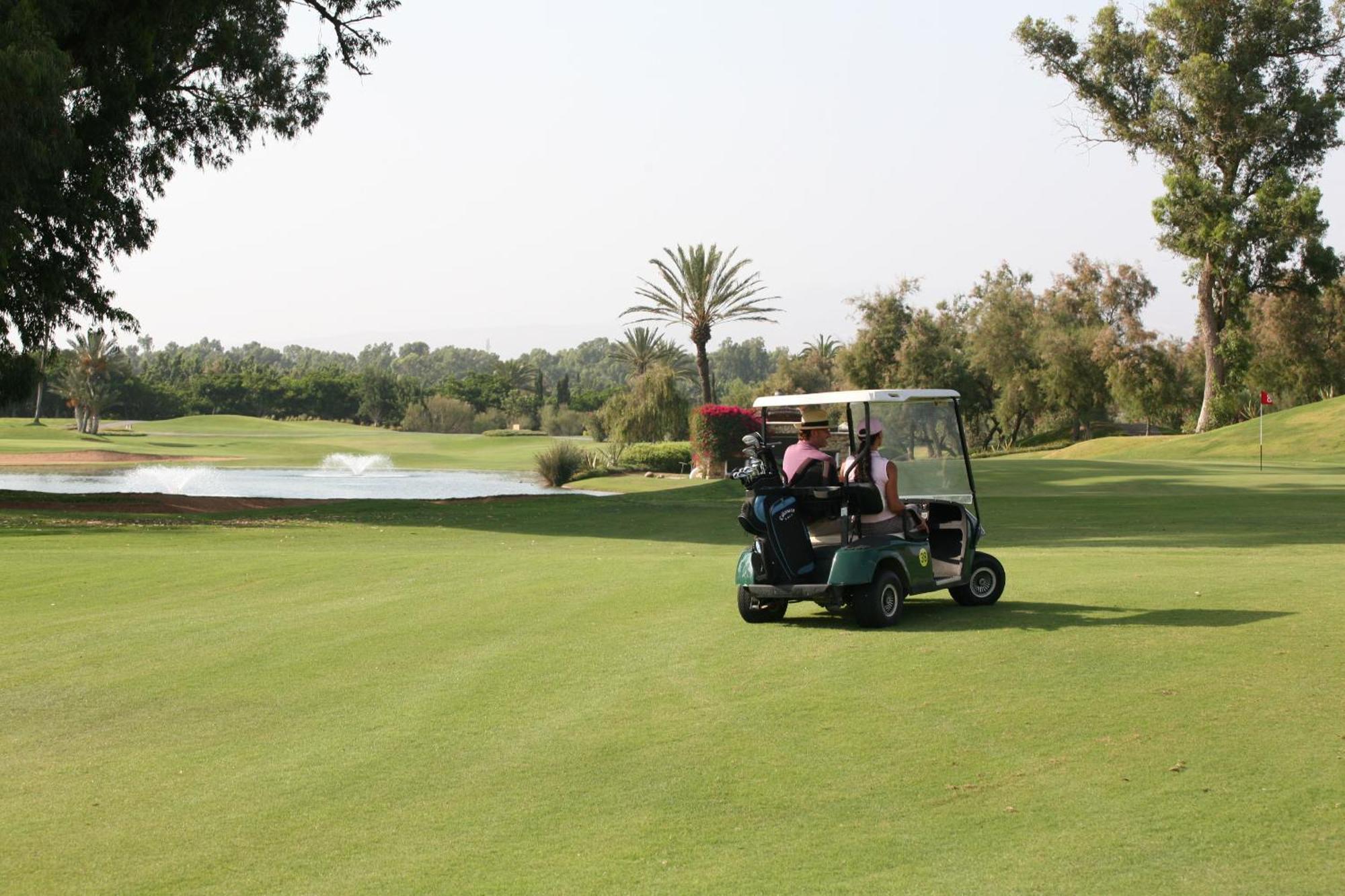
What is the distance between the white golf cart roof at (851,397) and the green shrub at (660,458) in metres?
47.2

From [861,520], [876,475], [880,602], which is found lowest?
[880,602]

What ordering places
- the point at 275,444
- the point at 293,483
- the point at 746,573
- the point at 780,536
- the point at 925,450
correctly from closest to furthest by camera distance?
1. the point at 780,536
2. the point at 746,573
3. the point at 925,450
4. the point at 293,483
5. the point at 275,444

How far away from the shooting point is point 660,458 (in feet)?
199

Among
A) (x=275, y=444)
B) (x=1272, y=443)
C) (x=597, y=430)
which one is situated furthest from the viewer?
(x=275, y=444)

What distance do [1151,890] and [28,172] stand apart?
977 inches

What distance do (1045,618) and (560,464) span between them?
4783 centimetres

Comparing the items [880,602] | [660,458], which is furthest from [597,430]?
[880,602]

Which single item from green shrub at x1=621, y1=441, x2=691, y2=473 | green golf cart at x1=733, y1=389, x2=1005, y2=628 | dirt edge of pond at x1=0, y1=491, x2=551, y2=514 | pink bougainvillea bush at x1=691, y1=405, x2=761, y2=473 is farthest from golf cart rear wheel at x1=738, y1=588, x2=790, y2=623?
green shrub at x1=621, y1=441, x2=691, y2=473

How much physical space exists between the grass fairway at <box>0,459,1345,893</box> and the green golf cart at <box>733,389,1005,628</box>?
411 mm

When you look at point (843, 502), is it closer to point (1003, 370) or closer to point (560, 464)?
point (560, 464)

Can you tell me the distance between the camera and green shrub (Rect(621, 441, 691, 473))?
6019 cm

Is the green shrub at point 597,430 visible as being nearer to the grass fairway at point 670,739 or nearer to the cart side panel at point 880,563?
the grass fairway at point 670,739

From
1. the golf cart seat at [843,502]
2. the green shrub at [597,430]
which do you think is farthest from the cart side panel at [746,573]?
the green shrub at [597,430]

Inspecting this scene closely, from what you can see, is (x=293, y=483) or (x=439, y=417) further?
(x=439, y=417)
